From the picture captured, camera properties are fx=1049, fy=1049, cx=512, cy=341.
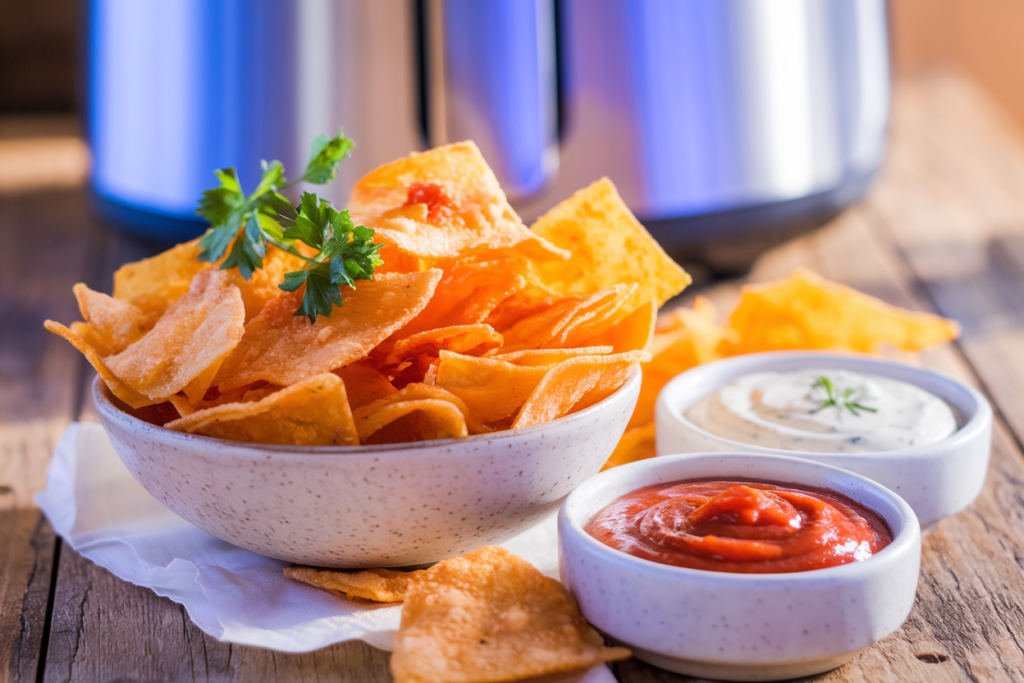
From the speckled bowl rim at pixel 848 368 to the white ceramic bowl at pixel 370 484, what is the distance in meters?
0.16

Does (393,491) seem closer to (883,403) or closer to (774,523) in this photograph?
(774,523)

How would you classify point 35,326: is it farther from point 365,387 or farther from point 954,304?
point 954,304

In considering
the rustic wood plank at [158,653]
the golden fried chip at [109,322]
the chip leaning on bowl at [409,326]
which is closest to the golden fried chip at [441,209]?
the chip leaning on bowl at [409,326]

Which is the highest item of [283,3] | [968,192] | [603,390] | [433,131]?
[283,3]

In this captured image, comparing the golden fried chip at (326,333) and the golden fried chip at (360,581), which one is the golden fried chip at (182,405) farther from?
the golden fried chip at (360,581)

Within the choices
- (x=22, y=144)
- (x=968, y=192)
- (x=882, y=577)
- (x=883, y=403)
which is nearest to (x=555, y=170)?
(x=883, y=403)

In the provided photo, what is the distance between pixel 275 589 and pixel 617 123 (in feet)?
2.62

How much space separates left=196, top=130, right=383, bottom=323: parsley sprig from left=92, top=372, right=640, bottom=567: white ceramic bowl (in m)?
0.13

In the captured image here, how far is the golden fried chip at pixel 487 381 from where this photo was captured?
771mm

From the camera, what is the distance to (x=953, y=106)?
307 cm

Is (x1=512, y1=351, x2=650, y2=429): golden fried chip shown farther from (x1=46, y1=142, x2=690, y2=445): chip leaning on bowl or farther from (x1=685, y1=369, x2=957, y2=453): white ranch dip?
(x1=685, y1=369, x2=957, y2=453): white ranch dip

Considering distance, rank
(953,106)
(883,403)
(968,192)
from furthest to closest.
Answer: (953,106), (968,192), (883,403)

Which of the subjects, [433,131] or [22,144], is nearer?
[433,131]

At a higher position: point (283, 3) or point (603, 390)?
point (283, 3)
